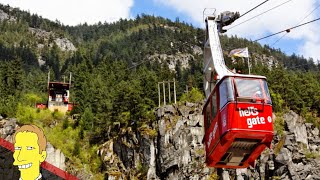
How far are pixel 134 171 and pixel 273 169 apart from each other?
61.6ft

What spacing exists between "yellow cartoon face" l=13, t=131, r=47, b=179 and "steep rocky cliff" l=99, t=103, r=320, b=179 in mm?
26236

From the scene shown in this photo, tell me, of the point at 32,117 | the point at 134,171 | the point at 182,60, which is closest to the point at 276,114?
the point at 134,171

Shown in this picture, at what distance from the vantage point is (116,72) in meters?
109

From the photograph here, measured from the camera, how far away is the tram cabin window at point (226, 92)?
61.4 ft

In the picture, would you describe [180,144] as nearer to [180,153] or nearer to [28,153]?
[180,153]

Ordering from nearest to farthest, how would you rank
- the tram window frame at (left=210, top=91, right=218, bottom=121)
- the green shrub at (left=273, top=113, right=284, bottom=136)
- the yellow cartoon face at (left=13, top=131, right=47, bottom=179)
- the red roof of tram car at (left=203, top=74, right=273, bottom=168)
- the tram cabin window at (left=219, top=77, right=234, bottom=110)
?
the red roof of tram car at (left=203, top=74, right=273, bottom=168) < the tram cabin window at (left=219, top=77, right=234, bottom=110) < the tram window frame at (left=210, top=91, right=218, bottom=121) < the yellow cartoon face at (left=13, top=131, right=47, bottom=179) < the green shrub at (left=273, top=113, right=284, bottom=136)

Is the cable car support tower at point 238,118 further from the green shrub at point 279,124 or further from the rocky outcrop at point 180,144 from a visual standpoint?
the green shrub at point 279,124

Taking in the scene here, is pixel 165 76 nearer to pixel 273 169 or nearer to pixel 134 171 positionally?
pixel 134 171

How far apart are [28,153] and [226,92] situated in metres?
20.2

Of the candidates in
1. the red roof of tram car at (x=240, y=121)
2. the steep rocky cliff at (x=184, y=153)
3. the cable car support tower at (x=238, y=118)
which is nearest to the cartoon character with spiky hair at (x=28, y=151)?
the cable car support tower at (x=238, y=118)

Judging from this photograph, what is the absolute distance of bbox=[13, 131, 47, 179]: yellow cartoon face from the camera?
111 ft

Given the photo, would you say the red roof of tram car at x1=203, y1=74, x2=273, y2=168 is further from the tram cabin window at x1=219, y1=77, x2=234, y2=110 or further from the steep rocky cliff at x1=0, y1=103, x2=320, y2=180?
the steep rocky cliff at x1=0, y1=103, x2=320, y2=180

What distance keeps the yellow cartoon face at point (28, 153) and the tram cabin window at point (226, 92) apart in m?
19.1

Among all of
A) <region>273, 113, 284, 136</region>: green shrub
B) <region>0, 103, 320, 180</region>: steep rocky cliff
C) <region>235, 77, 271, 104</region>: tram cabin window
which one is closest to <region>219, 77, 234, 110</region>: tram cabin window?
<region>235, 77, 271, 104</region>: tram cabin window
